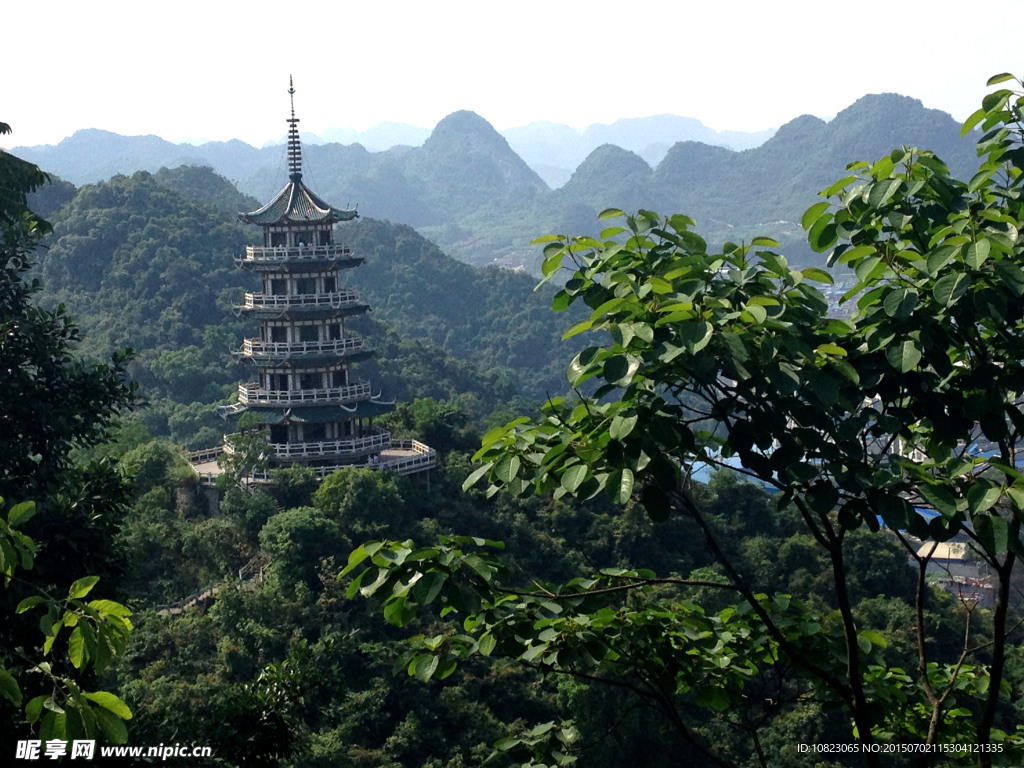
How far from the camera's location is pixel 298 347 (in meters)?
32.9

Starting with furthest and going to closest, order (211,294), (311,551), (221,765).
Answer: (211,294), (311,551), (221,765)

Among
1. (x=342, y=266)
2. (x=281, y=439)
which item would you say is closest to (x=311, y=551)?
(x=281, y=439)

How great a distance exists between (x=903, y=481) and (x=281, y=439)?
2925 cm

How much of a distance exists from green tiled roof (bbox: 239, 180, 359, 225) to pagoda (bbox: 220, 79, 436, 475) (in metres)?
0.03

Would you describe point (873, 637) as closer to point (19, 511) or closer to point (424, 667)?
point (424, 667)

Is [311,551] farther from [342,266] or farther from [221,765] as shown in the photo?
[221,765]

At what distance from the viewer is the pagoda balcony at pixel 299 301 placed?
33.0m

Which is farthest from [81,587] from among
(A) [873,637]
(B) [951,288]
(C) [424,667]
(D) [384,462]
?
(D) [384,462]

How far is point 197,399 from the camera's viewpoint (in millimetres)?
58812

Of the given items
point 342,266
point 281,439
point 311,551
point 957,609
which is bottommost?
point 957,609

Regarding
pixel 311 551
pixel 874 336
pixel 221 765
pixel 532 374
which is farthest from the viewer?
pixel 532 374

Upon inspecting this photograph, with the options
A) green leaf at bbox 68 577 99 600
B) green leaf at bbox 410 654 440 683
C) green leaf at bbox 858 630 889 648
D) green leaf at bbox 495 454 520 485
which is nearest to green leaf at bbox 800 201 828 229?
green leaf at bbox 495 454 520 485

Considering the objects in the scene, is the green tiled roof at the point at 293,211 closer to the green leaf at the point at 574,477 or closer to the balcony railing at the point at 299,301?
the balcony railing at the point at 299,301

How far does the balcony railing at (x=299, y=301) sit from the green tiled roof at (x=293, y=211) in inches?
84.0
